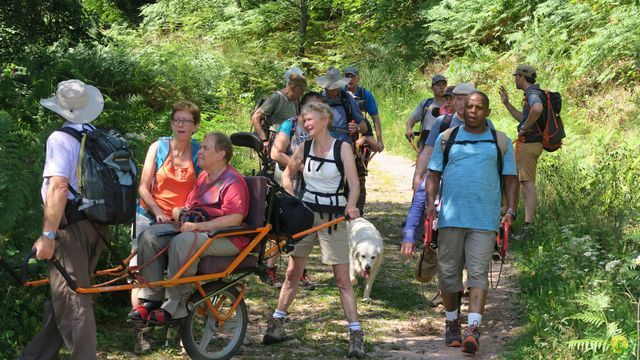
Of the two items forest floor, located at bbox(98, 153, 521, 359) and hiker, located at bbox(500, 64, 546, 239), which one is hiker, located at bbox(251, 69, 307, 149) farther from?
hiker, located at bbox(500, 64, 546, 239)

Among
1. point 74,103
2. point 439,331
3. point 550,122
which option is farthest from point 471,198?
point 550,122

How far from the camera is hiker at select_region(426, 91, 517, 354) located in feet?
20.9

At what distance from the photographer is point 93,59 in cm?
1645

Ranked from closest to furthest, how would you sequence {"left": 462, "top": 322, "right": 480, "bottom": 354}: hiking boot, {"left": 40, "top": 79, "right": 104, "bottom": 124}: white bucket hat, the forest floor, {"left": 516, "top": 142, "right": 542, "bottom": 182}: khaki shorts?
{"left": 40, "top": 79, "right": 104, "bottom": 124}: white bucket hat
{"left": 462, "top": 322, "right": 480, "bottom": 354}: hiking boot
the forest floor
{"left": 516, "top": 142, "right": 542, "bottom": 182}: khaki shorts

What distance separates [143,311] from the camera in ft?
18.4

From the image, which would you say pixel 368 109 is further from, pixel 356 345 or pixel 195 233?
pixel 195 233

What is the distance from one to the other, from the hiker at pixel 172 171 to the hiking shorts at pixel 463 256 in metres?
2.05

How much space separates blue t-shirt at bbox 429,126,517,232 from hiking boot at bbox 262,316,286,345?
1.53 m

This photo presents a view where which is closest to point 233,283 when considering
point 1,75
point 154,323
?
point 154,323

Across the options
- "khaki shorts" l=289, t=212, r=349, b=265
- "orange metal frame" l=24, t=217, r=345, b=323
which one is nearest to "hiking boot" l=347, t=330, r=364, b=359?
"khaki shorts" l=289, t=212, r=349, b=265

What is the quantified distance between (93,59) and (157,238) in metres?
11.7

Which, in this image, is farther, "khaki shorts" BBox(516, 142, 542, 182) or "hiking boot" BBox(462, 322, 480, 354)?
"khaki shorts" BBox(516, 142, 542, 182)

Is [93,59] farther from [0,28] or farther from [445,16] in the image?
[445,16]

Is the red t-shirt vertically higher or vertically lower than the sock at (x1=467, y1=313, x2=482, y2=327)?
higher
